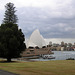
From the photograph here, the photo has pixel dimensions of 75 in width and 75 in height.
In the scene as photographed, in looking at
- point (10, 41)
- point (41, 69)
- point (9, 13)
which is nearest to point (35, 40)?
point (9, 13)

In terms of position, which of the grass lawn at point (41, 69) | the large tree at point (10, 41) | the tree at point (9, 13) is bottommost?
the grass lawn at point (41, 69)

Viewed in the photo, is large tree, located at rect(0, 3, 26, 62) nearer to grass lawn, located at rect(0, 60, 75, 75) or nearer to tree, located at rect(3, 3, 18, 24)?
grass lawn, located at rect(0, 60, 75, 75)

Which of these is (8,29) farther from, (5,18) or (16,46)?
(5,18)

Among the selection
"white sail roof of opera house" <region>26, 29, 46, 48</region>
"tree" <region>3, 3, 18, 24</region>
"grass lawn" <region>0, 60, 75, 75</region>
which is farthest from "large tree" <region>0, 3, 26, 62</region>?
"white sail roof of opera house" <region>26, 29, 46, 48</region>

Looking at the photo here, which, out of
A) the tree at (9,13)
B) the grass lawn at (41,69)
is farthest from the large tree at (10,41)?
the tree at (9,13)

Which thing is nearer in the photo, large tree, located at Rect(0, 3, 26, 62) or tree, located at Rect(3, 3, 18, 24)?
large tree, located at Rect(0, 3, 26, 62)

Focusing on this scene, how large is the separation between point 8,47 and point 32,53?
90554mm

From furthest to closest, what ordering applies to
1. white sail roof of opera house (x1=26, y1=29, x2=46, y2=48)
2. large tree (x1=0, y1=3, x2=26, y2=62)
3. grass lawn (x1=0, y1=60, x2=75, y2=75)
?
white sail roof of opera house (x1=26, y1=29, x2=46, y2=48) < large tree (x1=0, y1=3, x2=26, y2=62) < grass lawn (x1=0, y1=60, x2=75, y2=75)

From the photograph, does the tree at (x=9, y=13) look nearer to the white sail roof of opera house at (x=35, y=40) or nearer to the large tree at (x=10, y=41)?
the large tree at (x=10, y=41)

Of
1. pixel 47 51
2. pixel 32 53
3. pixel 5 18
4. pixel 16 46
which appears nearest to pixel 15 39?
pixel 16 46

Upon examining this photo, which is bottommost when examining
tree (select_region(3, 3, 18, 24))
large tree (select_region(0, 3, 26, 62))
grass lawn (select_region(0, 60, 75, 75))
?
grass lawn (select_region(0, 60, 75, 75))

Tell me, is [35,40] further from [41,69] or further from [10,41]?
[41,69]

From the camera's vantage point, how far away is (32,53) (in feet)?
420

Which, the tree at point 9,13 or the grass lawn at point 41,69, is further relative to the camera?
the tree at point 9,13
